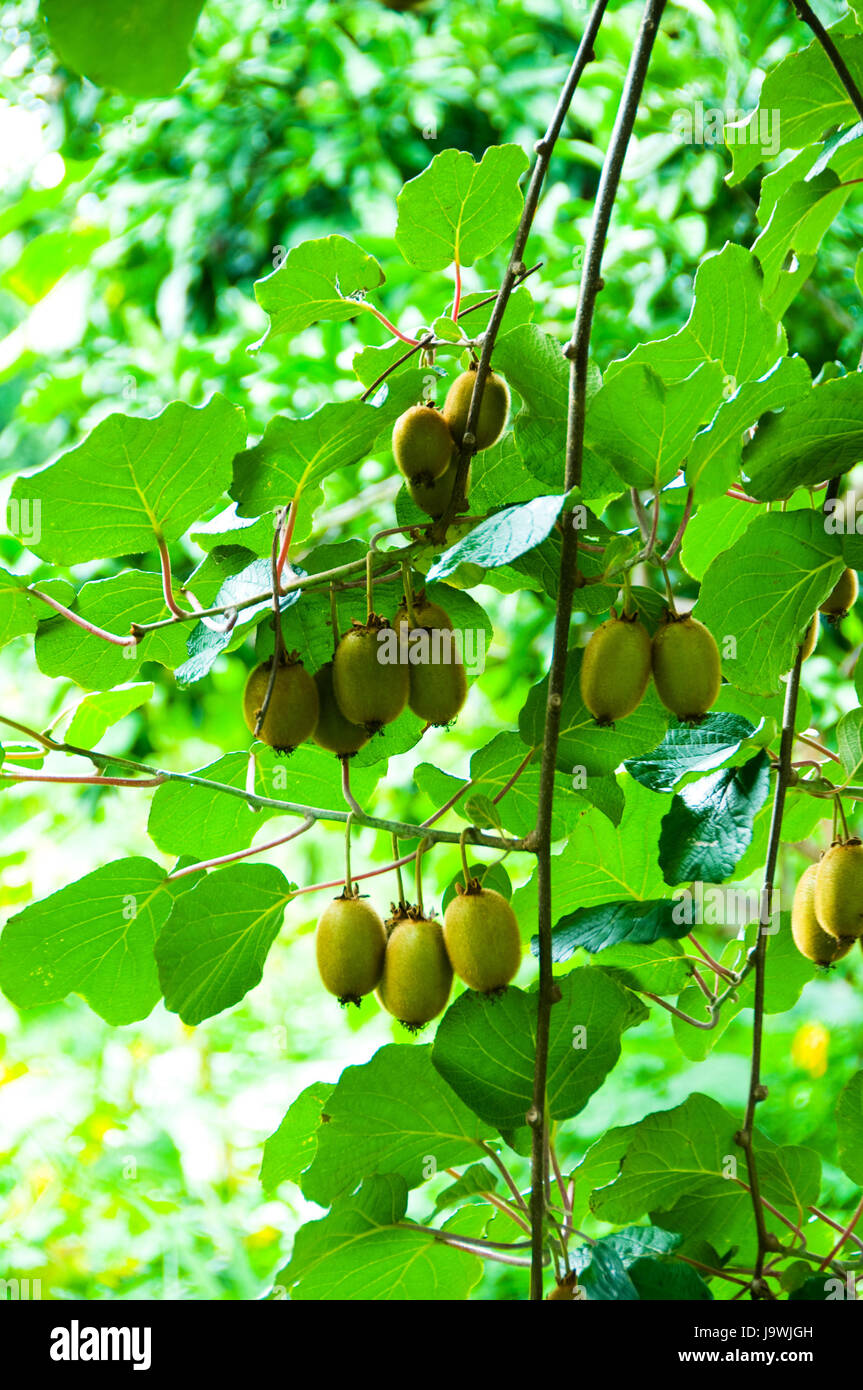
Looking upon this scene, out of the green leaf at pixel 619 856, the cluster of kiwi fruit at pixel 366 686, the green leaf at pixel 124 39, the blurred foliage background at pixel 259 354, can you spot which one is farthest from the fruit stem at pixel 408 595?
the blurred foliage background at pixel 259 354

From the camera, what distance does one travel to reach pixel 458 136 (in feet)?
7.16

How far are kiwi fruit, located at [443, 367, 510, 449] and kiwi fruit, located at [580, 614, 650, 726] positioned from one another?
0.32 feet

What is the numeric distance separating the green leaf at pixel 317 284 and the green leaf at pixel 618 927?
12.5 inches

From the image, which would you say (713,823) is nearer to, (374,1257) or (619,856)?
(619,856)

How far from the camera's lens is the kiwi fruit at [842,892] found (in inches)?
21.9

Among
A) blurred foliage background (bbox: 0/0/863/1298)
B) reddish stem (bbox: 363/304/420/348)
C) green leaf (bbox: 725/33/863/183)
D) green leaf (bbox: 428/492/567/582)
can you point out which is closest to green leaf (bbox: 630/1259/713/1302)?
green leaf (bbox: 428/492/567/582)

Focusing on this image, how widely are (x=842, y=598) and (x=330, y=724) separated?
0.92 ft

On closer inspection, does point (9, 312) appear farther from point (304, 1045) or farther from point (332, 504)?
point (304, 1045)

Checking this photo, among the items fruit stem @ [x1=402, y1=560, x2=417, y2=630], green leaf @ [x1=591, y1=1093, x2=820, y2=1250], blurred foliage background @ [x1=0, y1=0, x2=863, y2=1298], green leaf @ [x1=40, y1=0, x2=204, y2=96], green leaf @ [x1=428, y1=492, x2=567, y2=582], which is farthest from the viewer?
blurred foliage background @ [x1=0, y1=0, x2=863, y2=1298]

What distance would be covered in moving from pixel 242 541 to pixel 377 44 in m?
2.04

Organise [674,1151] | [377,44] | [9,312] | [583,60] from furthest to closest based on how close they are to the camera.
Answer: [9,312], [377,44], [674,1151], [583,60]

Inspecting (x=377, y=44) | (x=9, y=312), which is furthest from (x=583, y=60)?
(x=9, y=312)

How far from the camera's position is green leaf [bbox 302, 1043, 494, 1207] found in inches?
23.5

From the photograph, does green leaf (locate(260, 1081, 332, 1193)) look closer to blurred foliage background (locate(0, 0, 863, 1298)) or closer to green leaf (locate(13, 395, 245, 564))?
green leaf (locate(13, 395, 245, 564))
